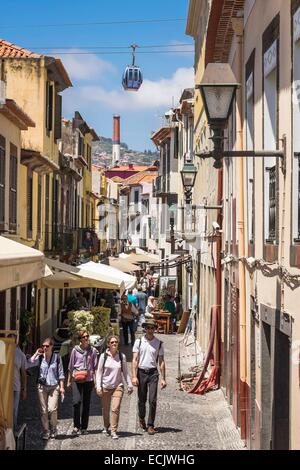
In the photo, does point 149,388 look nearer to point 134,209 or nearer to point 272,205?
point 272,205

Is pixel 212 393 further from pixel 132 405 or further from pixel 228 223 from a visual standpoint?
pixel 228 223

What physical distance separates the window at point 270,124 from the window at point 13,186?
443 inches

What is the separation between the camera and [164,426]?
13.9m

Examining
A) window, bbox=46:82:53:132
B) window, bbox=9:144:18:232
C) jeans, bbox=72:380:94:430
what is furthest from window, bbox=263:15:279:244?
window, bbox=46:82:53:132

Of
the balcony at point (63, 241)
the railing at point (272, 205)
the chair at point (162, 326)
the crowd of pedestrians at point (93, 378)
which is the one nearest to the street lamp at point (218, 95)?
the railing at point (272, 205)

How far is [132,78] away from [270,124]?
84.8 feet

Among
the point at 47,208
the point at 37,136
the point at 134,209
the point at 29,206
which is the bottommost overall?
the point at 29,206

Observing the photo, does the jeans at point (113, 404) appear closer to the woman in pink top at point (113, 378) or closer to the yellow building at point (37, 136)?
the woman in pink top at point (113, 378)

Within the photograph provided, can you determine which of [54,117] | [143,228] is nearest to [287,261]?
[54,117]

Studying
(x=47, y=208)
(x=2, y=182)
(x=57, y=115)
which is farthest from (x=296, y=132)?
(x=57, y=115)

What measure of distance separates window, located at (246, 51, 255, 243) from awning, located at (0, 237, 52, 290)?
Result: 2.94m

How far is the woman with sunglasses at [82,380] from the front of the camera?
42.5 ft

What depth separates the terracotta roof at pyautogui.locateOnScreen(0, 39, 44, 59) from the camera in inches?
1013

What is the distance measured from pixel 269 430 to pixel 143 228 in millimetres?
72380
